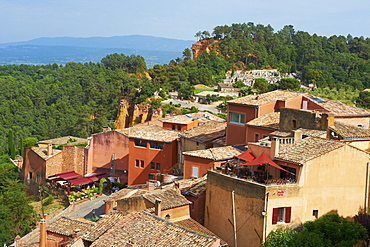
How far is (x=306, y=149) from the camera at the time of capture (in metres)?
19.8

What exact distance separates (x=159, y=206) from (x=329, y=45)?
11296cm

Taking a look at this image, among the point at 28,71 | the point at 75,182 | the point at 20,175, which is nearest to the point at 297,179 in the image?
the point at 75,182

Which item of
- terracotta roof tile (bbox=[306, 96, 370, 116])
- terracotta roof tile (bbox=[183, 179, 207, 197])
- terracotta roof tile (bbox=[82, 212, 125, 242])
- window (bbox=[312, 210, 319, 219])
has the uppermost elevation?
terracotta roof tile (bbox=[306, 96, 370, 116])

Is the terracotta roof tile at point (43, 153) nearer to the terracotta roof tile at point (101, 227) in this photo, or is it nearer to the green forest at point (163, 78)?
the terracotta roof tile at point (101, 227)

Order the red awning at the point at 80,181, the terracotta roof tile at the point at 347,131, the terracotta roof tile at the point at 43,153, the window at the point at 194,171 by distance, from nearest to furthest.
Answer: the terracotta roof tile at the point at 347,131
the window at the point at 194,171
the red awning at the point at 80,181
the terracotta roof tile at the point at 43,153

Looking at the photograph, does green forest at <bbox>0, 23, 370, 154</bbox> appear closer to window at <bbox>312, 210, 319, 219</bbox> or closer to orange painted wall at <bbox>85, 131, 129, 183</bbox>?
orange painted wall at <bbox>85, 131, 129, 183</bbox>

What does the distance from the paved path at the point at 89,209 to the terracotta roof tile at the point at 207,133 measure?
743 cm

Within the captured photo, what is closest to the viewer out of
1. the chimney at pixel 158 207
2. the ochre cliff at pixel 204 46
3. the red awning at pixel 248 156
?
the chimney at pixel 158 207

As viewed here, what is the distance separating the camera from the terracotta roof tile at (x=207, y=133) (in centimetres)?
3050

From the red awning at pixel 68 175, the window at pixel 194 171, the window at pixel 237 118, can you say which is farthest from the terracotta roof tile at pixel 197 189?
the red awning at pixel 68 175

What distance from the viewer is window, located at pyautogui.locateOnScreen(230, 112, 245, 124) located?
2848cm

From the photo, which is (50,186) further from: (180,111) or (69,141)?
(180,111)

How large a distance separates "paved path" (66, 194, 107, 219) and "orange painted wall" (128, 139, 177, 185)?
2849 millimetres

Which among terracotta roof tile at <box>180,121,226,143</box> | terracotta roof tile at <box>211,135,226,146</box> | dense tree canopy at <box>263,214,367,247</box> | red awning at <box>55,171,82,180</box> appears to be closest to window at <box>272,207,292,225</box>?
dense tree canopy at <box>263,214,367,247</box>
